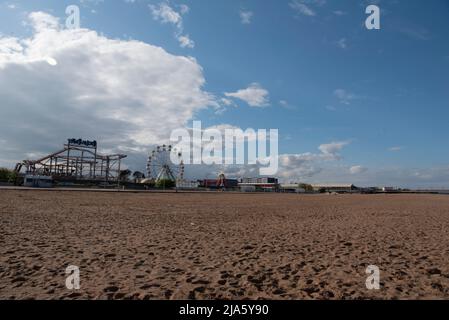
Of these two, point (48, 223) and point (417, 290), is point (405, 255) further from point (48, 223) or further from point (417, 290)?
point (48, 223)

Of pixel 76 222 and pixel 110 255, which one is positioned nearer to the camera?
pixel 110 255

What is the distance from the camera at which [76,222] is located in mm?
17031

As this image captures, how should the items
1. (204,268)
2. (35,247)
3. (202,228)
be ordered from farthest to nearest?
1. (202,228)
2. (35,247)
3. (204,268)

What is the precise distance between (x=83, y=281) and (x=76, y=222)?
35.7 feet

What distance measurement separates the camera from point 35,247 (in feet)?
34.7

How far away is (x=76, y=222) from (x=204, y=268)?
11284 millimetres
